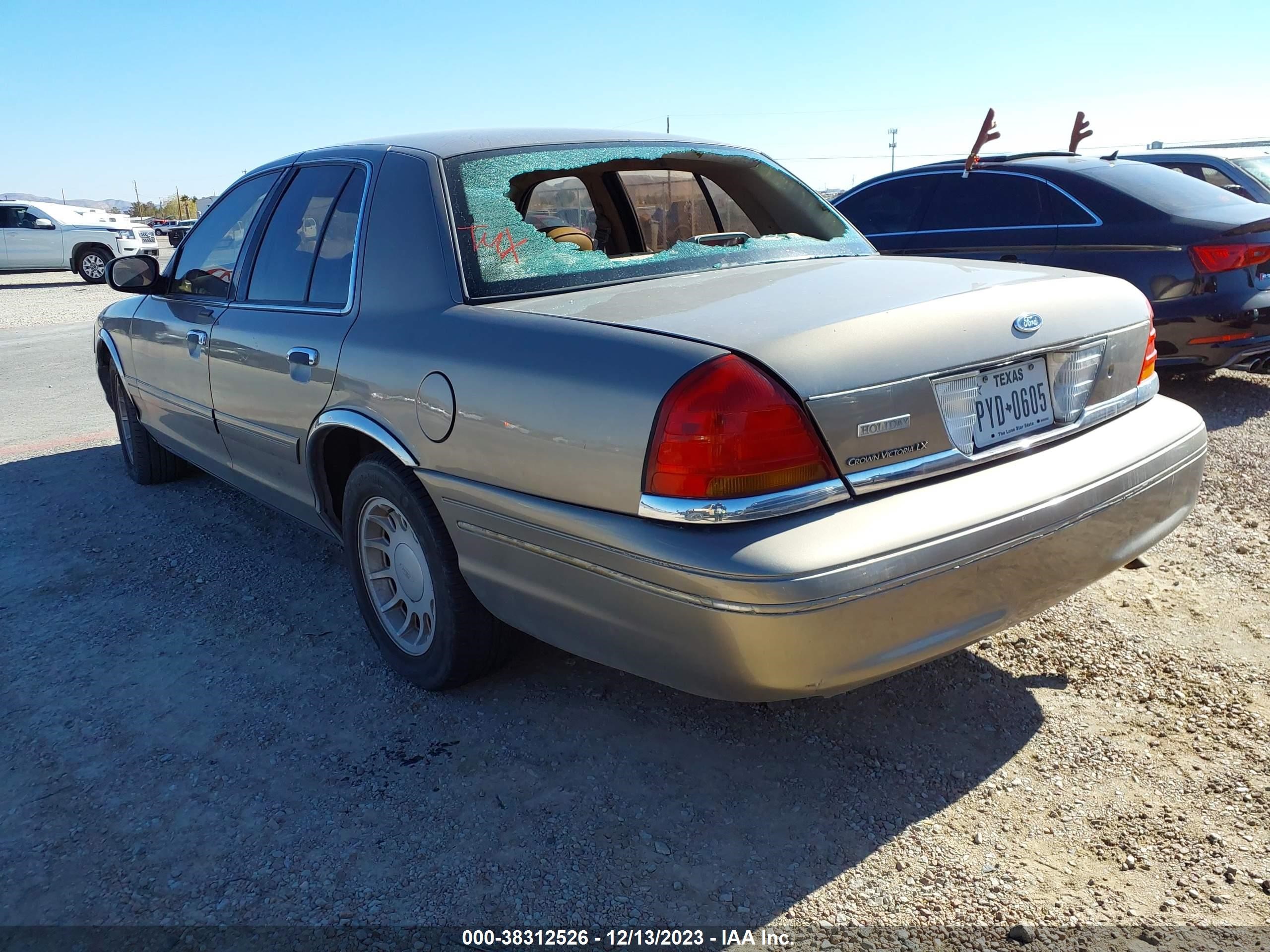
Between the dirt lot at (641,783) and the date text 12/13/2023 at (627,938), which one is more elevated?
the dirt lot at (641,783)

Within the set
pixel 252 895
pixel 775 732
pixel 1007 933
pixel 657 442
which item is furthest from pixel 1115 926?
pixel 252 895

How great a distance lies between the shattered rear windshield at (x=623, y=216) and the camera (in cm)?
292

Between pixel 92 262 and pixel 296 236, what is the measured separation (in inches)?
901

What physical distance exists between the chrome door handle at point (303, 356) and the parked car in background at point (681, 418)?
15 mm

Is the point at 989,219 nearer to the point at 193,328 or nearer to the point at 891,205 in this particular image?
the point at 891,205

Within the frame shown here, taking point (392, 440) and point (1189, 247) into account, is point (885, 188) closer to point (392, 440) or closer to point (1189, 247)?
point (1189, 247)

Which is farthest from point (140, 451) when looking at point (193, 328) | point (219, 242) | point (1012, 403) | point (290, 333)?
point (1012, 403)

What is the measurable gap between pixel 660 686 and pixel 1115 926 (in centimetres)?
143

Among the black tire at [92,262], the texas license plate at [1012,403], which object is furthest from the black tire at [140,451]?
the black tire at [92,262]

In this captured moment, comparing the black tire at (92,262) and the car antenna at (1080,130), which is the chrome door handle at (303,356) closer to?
the car antenna at (1080,130)

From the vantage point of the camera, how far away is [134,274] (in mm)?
4590

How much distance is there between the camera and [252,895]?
2260mm

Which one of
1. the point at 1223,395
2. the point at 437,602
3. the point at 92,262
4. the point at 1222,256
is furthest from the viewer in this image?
the point at 92,262

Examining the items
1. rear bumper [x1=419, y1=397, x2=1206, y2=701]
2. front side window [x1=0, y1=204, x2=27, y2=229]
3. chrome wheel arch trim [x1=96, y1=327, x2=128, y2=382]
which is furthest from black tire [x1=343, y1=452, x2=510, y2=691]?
front side window [x1=0, y1=204, x2=27, y2=229]
